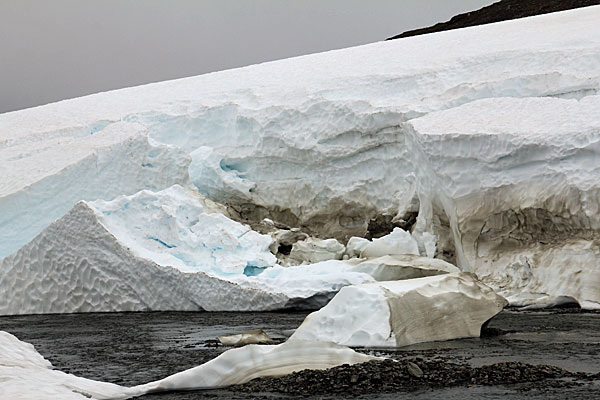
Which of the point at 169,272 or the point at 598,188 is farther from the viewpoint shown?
the point at 169,272

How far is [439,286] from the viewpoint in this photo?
18.9 ft

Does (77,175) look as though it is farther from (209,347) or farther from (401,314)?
(401,314)

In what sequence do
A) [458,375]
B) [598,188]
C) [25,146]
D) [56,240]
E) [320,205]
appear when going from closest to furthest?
[458,375], [598,188], [56,240], [320,205], [25,146]

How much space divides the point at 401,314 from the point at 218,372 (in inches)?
70.1

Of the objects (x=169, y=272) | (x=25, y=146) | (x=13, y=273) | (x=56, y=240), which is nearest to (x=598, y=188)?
(x=169, y=272)

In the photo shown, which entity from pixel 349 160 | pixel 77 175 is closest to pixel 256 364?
pixel 77 175

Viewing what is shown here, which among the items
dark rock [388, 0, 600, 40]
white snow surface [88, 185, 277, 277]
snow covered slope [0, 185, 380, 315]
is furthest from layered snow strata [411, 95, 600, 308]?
dark rock [388, 0, 600, 40]

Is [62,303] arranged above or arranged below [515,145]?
below

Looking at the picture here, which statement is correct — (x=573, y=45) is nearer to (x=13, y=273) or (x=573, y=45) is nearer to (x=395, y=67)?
(x=395, y=67)

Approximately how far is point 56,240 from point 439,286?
5341 millimetres

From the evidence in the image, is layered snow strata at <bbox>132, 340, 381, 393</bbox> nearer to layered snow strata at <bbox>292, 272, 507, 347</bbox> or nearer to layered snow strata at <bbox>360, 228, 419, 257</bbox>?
layered snow strata at <bbox>292, 272, 507, 347</bbox>

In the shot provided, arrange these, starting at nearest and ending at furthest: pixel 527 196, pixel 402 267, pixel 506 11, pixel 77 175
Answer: pixel 527 196 < pixel 402 267 < pixel 77 175 < pixel 506 11

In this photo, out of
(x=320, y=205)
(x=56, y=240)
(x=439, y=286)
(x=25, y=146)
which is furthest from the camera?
(x=25, y=146)

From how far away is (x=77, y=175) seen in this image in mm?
11414
